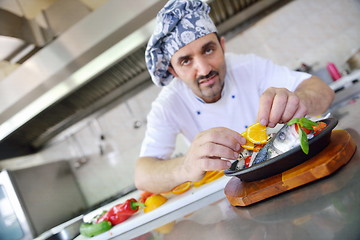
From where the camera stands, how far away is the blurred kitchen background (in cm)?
185

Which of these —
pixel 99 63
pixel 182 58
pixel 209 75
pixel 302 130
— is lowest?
pixel 302 130

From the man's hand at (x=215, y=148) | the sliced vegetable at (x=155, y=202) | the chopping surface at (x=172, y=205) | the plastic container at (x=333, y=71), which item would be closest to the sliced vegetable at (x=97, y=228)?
the chopping surface at (x=172, y=205)

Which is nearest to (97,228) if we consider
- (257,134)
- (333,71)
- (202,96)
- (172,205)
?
(172,205)

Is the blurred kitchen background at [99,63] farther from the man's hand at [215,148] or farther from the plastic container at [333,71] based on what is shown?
the man's hand at [215,148]

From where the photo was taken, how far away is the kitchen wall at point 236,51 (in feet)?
8.87

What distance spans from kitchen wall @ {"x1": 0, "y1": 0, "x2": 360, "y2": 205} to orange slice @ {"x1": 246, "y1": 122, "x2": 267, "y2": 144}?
7.23 ft

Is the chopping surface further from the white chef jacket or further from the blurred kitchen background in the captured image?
the blurred kitchen background

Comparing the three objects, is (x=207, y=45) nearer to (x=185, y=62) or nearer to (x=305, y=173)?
(x=185, y=62)

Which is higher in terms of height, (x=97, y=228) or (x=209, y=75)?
(x=209, y=75)

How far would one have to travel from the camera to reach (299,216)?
489 mm

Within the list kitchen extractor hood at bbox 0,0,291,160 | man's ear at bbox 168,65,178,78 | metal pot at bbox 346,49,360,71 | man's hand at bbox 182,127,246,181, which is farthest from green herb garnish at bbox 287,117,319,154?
metal pot at bbox 346,49,360,71

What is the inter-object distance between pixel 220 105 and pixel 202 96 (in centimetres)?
14

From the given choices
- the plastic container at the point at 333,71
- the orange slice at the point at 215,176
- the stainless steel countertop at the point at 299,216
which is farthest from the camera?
the plastic container at the point at 333,71

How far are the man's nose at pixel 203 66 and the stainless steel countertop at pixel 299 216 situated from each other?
641mm
